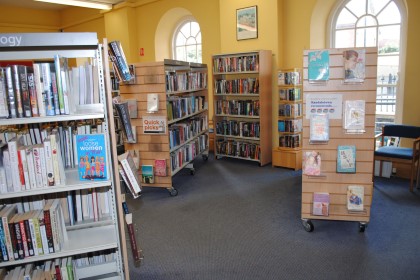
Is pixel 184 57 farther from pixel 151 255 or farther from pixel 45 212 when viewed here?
pixel 45 212

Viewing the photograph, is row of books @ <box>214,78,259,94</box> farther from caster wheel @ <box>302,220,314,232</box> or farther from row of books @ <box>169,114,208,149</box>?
caster wheel @ <box>302,220,314,232</box>

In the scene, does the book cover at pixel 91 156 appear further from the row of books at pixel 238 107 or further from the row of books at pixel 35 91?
the row of books at pixel 238 107

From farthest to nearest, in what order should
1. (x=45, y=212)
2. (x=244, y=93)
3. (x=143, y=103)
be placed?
(x=244, y=93) → (x=143, y=103) → (x=45, y=212)

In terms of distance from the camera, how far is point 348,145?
318cm

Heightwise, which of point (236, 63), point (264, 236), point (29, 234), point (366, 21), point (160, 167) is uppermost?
point (366, 21)

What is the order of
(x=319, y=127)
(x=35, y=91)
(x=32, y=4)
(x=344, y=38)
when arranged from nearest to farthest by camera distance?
(x=35, y=91), (x=319, y=127), (x=344, y=38), (x=32, y=4)

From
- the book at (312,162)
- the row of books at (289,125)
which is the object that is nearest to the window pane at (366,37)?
the row of books at (289,125)

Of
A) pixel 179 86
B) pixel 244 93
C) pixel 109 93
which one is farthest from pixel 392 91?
pixel 109 93

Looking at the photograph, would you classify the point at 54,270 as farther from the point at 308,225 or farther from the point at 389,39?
the point at 389,39

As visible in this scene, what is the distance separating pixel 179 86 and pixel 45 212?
3.43m

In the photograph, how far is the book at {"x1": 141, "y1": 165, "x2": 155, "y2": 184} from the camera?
183 inches

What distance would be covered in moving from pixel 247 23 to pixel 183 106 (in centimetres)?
208

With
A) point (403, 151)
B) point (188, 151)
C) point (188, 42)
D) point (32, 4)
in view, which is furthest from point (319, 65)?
point (32, 4)

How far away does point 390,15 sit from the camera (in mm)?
5324
